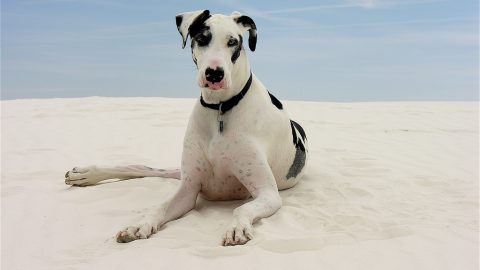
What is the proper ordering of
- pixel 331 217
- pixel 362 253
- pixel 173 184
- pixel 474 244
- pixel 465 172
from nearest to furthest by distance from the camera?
1. pixel 362 253
2. pixel 474 244
3. pixel 331 217
4. pixel 173 184
5. pixel 465 172

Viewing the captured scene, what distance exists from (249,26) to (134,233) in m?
2.03

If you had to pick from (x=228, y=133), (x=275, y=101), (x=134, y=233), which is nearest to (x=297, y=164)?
(x=275, y=101)

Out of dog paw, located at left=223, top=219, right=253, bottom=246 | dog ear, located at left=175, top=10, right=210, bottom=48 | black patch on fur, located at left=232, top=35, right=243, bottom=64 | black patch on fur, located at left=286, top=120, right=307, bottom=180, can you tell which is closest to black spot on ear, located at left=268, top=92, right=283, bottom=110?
black patch on fur, located at left=286, top=120, right=307, bottom=180

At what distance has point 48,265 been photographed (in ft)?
11.4

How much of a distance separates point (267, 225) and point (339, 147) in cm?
509

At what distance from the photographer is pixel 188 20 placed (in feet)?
14.3

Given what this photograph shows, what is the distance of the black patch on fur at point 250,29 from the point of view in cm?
451

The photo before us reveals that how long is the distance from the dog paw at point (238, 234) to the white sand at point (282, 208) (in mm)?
83

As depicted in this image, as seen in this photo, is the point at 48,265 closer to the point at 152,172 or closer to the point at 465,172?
the point at 152,172

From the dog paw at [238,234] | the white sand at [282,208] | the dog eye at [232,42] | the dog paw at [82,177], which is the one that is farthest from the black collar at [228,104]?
the dog paw at [82,177]

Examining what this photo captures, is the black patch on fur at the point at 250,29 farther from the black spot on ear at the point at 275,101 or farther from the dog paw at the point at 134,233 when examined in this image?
the dog paw at the point at 134,233

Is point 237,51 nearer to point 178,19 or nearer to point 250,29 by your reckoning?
point 250,29

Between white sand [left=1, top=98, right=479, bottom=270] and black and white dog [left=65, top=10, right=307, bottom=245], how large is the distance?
0.16 meters

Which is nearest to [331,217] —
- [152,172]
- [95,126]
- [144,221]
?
[144,221]
